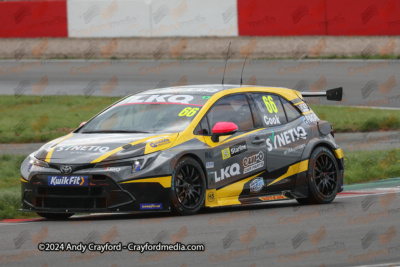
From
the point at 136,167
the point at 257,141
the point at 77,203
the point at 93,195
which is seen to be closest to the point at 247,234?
the point at 136,167

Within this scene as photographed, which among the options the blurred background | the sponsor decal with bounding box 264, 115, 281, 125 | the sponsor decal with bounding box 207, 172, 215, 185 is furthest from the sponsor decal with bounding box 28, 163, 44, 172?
the blurred background

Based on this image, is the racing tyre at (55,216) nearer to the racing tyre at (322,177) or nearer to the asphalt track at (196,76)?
the racing tyre at (322,177)

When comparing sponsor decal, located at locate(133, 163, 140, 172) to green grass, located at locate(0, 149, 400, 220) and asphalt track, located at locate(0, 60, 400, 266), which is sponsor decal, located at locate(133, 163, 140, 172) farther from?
green grass, located at locate(0, 149, 400, 220)

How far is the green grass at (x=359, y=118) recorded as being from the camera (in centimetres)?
1931

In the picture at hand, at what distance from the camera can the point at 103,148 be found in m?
9.79

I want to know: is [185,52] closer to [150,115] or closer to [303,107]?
[303,107]

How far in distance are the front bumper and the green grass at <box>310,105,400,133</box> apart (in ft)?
33.3

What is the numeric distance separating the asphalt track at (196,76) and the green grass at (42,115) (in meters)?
1.13

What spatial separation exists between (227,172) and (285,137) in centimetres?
116

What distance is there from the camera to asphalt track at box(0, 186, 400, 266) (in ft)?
23.9

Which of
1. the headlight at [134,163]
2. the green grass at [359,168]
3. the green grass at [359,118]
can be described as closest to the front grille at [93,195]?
the headlight at [134,163]

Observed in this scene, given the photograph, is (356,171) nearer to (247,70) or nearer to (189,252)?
(189,252)

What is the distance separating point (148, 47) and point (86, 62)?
2121 millimetres

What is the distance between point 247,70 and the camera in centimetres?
2642
